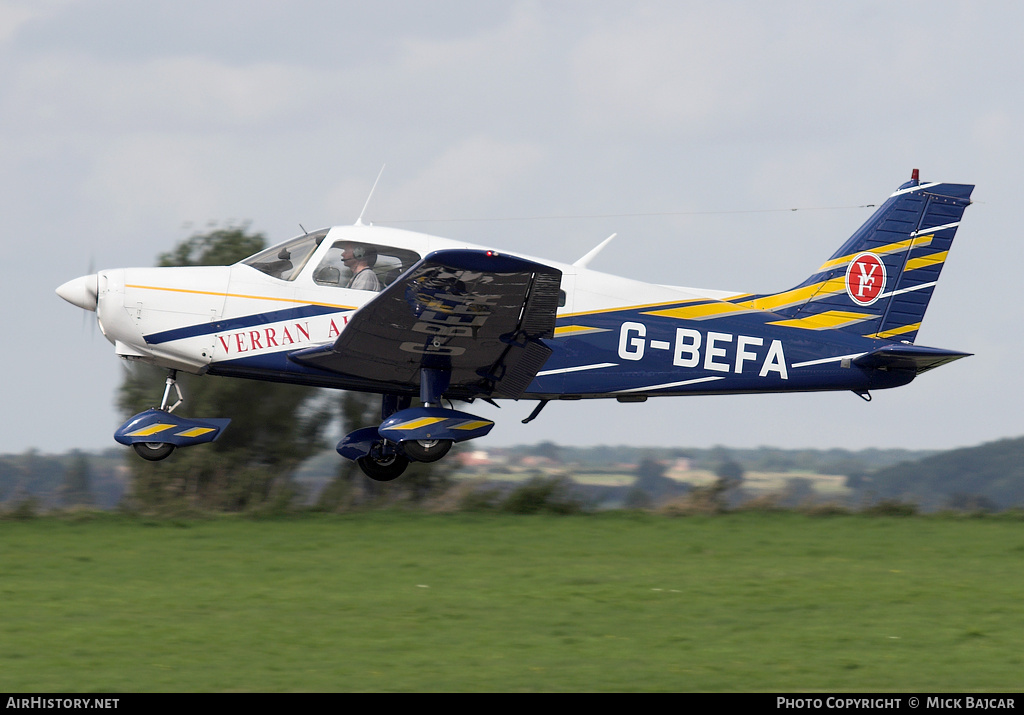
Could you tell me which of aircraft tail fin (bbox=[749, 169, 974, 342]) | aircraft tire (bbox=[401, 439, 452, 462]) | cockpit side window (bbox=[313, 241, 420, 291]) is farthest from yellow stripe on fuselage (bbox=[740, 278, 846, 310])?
cockpit side window (bbox=[313, 241, 420, 291])

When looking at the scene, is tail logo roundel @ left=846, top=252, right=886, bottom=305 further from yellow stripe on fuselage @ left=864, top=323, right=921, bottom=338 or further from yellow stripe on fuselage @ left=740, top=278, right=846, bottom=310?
yellow stripe on fuselage @ left=864, top=323, right=921, bottom=338

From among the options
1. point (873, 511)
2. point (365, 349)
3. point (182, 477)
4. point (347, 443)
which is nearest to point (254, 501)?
point (182, 477)

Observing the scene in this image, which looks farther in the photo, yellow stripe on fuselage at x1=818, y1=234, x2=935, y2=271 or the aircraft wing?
yellow stripe on fuselage at x1=818, y1=234, x2=935, y2=271

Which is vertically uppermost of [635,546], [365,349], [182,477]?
[365,349]

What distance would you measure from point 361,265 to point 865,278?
5.39 metres

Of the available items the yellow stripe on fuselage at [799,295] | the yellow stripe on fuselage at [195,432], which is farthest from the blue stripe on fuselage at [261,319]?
the yellow stripe on fuselage at [799,295]

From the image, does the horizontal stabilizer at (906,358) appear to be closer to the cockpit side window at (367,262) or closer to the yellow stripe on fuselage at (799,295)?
the yellow stripe on fuselage at (799,295)

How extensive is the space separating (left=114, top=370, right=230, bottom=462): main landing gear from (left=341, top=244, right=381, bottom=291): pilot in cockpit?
176 cm

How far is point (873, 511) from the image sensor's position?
45.4 feet

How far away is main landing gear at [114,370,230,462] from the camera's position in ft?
33.1

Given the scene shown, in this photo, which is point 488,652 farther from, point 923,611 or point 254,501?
point 254,501

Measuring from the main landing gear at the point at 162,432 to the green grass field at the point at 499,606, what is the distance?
0.94 meters

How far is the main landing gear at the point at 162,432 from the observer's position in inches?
397
